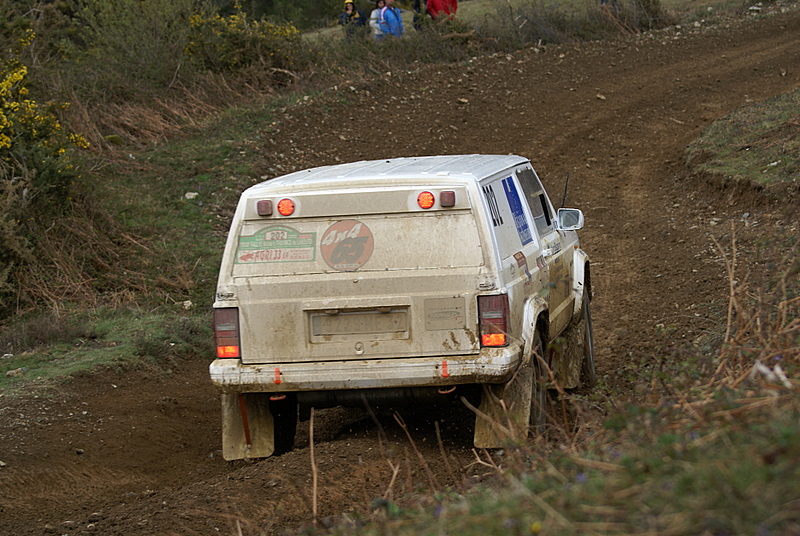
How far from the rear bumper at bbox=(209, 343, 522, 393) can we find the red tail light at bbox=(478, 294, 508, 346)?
7cm

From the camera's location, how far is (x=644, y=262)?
40.2ft

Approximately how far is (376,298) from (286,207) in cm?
80

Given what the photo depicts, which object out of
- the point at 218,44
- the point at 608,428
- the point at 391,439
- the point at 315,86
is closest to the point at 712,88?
the point at 315,86

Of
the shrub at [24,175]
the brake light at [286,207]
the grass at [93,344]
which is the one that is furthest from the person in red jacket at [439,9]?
the brake light at [286,207]

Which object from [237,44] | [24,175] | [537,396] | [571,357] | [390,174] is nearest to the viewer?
[390,174]

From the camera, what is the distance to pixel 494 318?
5.75m

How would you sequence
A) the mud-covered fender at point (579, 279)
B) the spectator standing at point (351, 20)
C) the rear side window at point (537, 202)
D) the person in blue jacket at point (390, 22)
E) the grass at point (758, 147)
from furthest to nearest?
1. the person in blue jacket at point (390, 22)
2. the spectator standing at point (351, 20)
3. the grass at point (758, 147)
4. the mud-covered fender at point (579, 279)
5. the rear side window at point (537, 202)

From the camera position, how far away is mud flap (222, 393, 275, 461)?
639 centimetres

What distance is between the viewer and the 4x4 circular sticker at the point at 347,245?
5922mm

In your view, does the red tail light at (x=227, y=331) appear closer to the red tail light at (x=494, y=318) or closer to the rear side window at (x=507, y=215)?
the red tail light at (x=494, y=318)

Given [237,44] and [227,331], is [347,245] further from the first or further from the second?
[237,44]

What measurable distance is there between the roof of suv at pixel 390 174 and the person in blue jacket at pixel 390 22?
1589 cm

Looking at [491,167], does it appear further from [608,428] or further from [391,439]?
[608,428]

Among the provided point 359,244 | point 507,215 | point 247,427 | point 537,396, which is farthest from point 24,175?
point 537,396
